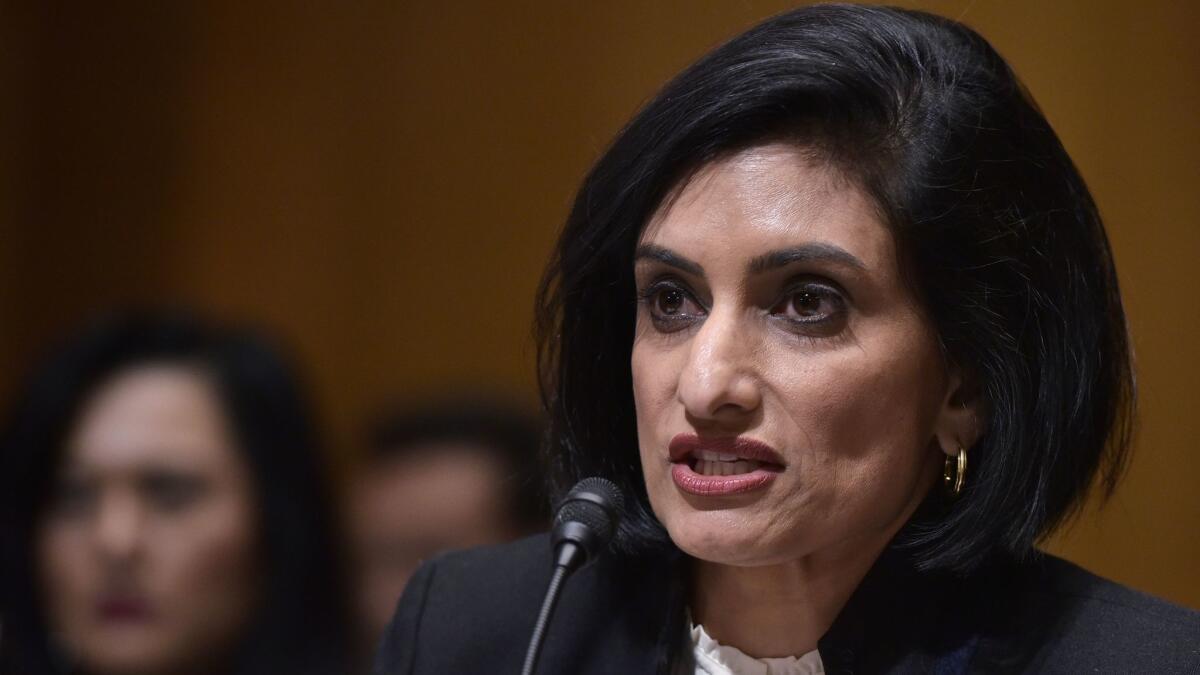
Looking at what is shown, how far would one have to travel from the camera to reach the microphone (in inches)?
69.3

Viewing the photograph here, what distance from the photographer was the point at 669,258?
1.84 meters

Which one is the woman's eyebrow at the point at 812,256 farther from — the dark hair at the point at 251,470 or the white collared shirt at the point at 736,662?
the dark hair at the point at 251,470

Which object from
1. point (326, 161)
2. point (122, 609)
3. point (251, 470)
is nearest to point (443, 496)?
point (251, 470)

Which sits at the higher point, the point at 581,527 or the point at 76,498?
the point at 581,527

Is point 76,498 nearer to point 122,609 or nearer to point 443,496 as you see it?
point 122,609

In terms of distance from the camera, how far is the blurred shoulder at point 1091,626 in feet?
6.00

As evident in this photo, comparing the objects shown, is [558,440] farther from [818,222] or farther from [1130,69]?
[1130,69]

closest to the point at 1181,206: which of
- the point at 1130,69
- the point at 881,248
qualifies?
the point at 1130,69

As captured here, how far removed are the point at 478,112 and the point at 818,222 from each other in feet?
8.35

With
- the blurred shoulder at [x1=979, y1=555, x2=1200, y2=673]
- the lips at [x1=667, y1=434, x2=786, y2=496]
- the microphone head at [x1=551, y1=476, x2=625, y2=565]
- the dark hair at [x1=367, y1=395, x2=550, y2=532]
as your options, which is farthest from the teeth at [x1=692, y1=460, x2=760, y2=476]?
the dark hair at [x1=367, y1=395, x2=550, y2=532]

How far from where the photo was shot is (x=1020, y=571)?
1.95m

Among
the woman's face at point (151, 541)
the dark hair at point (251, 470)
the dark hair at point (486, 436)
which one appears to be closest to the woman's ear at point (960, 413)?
the dark hair at point (486, 436)

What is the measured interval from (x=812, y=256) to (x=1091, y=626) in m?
0.58

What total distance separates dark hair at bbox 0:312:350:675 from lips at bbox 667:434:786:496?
4.40ft
